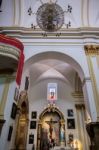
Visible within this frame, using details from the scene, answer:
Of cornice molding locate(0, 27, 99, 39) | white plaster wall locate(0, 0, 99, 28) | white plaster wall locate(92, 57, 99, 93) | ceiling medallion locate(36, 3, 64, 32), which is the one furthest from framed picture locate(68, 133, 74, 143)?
ceiling medallion locate(36, 3, 64, 32)

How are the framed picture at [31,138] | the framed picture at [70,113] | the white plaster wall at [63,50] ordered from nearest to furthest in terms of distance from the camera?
the white plaster wall at [63,50]
the framed picture at [31,138]
the framed picture at [70,113]

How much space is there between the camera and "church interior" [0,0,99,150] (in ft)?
22.3

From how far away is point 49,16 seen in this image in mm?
6445

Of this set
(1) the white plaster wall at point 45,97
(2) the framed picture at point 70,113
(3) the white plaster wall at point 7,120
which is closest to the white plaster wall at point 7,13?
(3) the white plaster wall at point 7,120

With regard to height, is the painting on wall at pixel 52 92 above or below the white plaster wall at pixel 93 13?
below

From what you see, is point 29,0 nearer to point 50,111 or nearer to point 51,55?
point 51,55

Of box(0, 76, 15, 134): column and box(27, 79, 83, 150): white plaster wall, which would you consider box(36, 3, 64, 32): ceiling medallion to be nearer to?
box(0, 76, 15, 134): column

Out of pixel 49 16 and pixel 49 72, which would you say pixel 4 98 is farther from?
pixel 49 72

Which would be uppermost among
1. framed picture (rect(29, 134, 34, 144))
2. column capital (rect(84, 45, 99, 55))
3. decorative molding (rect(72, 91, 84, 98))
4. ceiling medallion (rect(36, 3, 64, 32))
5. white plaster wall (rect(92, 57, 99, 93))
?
ceiling medallion (rect(36, 3, 64, 32))

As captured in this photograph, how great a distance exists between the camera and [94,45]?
8219 mm

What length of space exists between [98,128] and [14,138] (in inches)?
153

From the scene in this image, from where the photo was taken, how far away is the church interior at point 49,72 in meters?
6.79

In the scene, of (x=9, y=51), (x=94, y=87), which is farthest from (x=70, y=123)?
(x=9, y=51)

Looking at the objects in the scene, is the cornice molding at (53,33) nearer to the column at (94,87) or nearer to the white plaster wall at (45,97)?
the column at (94,87)
